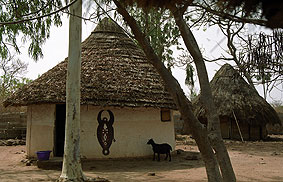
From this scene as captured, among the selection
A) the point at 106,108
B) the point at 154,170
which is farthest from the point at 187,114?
the point at 106,108

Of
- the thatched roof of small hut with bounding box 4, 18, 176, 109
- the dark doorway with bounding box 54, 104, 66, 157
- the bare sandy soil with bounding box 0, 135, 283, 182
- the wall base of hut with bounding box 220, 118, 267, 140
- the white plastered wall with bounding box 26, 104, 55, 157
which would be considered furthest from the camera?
the wall base of hut with bounding box 220, 118, 267, 140

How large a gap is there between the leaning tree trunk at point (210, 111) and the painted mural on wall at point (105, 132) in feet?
17.7

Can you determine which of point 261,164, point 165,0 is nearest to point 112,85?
point 261,164

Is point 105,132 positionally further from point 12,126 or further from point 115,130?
point 12,126

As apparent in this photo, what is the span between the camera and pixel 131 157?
955 centimetres

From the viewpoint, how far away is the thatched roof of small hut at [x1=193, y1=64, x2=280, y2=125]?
616 inches

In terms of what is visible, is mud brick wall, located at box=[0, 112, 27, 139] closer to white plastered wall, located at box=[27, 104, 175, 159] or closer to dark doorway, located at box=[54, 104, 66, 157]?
dark doorway, located at box=[54, 104, 66, 157]

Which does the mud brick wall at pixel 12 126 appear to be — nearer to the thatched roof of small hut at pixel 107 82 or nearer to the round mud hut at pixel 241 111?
the thatched roof of small hut at pixel 107 82

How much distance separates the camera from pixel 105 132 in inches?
369

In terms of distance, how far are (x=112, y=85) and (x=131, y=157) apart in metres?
2.41

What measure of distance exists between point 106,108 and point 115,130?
76 centimetres

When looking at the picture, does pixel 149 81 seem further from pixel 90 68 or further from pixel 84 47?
pixel 84 47

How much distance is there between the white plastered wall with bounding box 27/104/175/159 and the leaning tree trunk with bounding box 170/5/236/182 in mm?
5372

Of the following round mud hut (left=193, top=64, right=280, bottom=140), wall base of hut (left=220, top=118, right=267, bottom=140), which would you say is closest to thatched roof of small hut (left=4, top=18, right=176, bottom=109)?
round mud hut (left=193, top=64, right=280, bottom=140)
